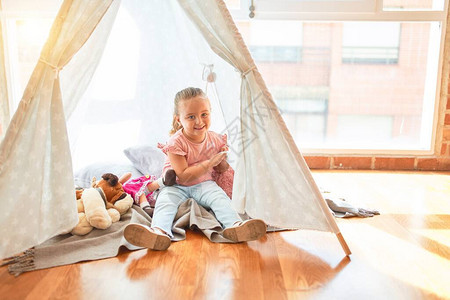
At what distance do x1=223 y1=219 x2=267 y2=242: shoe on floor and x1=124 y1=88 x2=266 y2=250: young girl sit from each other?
7cm

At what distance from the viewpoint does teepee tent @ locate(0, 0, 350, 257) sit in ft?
4.73

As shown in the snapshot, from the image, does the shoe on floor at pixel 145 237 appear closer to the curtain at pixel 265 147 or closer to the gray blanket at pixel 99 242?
the gray blanket at pixel 99 242

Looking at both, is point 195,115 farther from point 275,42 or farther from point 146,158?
point 275,42

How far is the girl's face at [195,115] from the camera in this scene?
188cm

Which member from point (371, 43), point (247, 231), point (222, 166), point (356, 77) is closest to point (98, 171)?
point (222, 166)

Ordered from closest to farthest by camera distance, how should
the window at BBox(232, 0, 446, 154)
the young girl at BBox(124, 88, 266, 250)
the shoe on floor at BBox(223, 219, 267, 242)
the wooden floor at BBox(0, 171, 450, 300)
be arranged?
the wooden floor at BBox(0, 171, 450, 300) → the shoe on floor at BBox(223, 219, 267, 242) → the young girl at BBox(124, 88, 266, 250) → the window at BBox(232, 0, 446, 154)

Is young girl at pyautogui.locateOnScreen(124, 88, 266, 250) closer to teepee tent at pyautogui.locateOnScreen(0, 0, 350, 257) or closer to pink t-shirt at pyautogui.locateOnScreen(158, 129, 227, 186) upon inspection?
pink t-shirt at pyautogui.locateOnScreen(158, 129, 227, 186)

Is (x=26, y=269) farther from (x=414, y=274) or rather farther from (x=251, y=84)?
(x=414, y=274)

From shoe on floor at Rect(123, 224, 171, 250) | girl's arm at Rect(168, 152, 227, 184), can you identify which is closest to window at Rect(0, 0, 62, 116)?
girl's arm at Rect(168, 152, 227, 184)

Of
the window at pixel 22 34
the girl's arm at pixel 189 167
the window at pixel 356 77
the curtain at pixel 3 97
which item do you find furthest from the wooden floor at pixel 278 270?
the window at pixel 22 34

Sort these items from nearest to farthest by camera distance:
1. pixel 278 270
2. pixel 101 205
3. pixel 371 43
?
pixel 278 270 < pixel 101 205 < pixel 371 43

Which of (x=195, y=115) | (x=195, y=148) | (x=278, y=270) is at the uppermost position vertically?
(x=195, y=115)

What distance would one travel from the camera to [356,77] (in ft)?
10.1

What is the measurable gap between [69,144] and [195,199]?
655 mm
